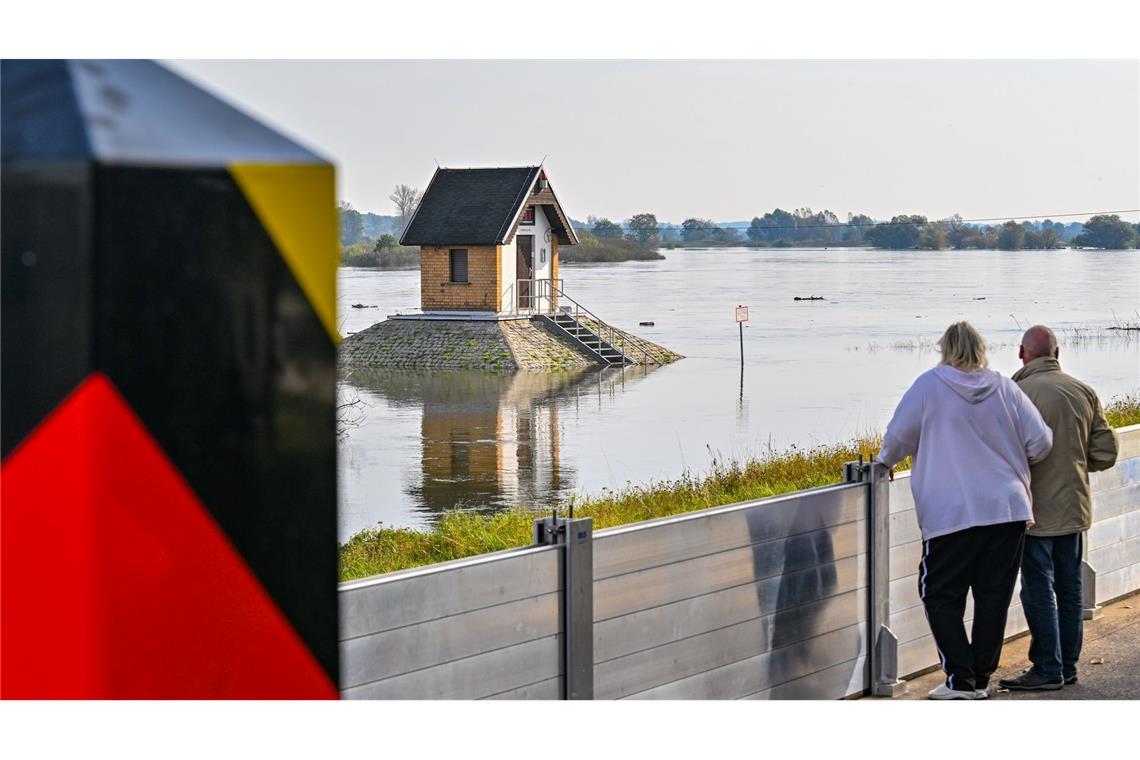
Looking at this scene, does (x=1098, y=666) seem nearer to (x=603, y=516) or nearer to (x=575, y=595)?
(x=575, y=595)

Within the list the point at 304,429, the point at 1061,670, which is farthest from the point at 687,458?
the point at 304,429

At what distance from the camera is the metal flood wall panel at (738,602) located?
18.4 feet

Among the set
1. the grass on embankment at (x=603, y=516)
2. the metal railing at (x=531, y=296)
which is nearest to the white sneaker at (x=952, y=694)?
the grass on embankment at (x=603, y=516)

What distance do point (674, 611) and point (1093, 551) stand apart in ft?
13.2

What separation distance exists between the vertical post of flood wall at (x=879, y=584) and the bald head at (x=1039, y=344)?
915 millimetres

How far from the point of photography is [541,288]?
61.8m

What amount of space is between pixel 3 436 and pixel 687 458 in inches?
1254

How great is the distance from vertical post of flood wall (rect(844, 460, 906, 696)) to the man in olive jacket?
1.80 ft

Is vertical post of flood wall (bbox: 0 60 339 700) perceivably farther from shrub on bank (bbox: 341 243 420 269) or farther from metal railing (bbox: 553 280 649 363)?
shrub on bank (bbox: 341 243 420 269)

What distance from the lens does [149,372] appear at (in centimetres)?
174

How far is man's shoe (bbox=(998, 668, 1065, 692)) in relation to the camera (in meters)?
6.77

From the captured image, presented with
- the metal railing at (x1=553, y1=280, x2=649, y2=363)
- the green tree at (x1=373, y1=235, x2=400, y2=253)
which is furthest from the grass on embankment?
the green tree at (x1=373, y1=235, x2=400, y2=253)

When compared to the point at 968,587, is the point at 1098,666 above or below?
below

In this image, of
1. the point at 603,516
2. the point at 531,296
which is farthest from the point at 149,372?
the point at 531,296
